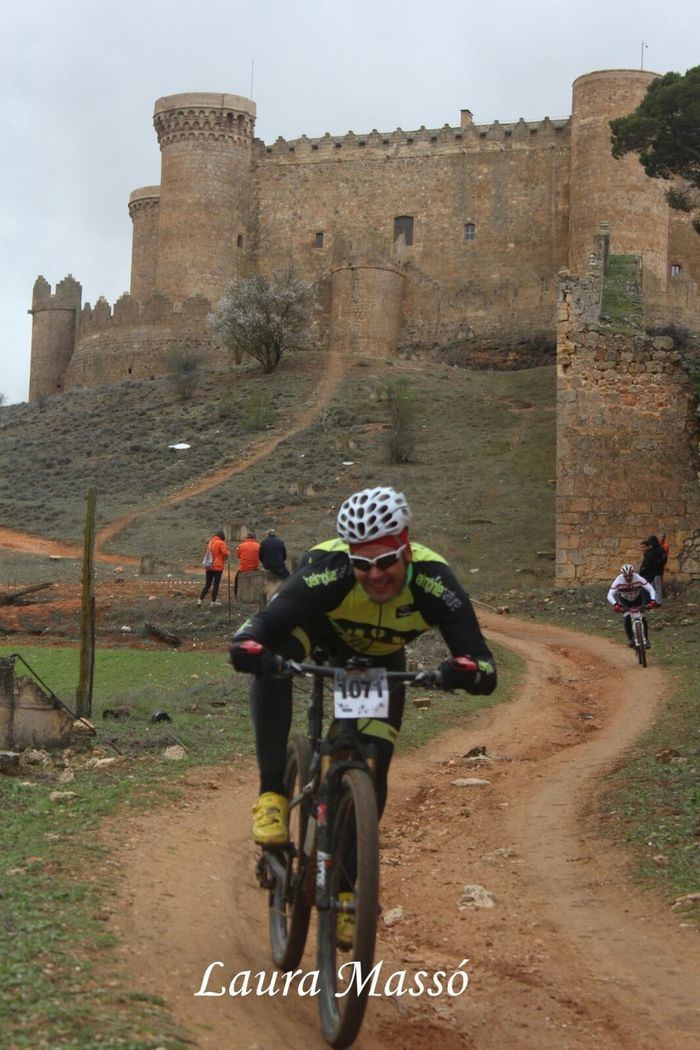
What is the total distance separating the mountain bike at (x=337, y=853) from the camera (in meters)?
4.36

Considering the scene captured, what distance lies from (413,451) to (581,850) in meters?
31.9

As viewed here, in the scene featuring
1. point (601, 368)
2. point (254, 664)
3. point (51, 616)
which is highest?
point (601, 368)

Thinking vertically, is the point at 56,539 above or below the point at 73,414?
below

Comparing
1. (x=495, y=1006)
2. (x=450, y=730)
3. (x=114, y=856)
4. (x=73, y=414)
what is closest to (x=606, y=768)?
(x=450, y=730)

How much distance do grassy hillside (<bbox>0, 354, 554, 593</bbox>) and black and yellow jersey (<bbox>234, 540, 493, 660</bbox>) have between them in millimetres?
18819

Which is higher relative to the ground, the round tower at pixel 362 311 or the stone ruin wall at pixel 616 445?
the round tower at pixel 362 311

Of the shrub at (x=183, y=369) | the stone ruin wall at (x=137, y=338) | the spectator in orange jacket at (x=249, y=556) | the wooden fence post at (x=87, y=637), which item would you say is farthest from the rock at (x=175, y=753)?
the stone ruin wall at (x=137, y=338)

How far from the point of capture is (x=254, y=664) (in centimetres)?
475

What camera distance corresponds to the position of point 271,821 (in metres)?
5.10

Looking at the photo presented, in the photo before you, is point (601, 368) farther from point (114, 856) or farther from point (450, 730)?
point (114, 856)

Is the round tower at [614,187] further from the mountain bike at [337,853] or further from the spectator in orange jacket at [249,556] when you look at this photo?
the mountain bike at [337,853]

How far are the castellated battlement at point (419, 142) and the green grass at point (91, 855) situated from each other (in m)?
44.0

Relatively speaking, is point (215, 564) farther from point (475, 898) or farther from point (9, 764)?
point (475, 898)

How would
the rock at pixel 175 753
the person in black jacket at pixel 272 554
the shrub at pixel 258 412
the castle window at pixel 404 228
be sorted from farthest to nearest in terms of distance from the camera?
the castle window at pixel 404 228 < the shrub at pixel 258 412 < the person in black jacket at pixel 272 554 < the rock at pixel 175 753
